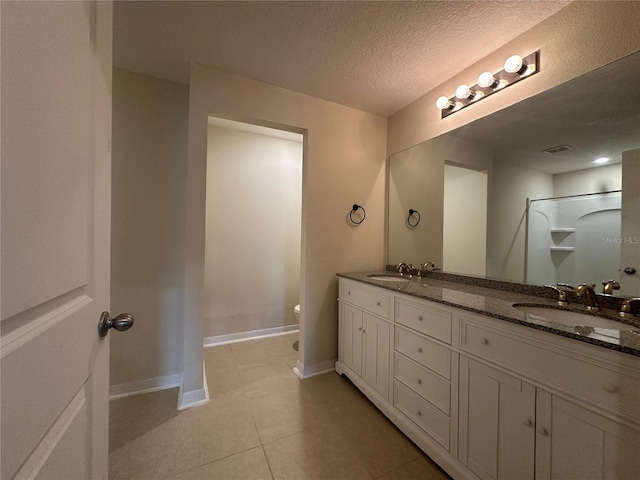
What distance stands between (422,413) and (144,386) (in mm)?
1920

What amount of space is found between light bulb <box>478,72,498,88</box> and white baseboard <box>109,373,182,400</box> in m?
2.95

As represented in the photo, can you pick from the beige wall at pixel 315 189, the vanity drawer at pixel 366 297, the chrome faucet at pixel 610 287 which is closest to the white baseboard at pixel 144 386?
the beige wall at pixel 315 189

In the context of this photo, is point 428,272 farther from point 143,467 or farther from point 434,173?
point 143,467

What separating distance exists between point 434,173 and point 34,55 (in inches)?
86.2

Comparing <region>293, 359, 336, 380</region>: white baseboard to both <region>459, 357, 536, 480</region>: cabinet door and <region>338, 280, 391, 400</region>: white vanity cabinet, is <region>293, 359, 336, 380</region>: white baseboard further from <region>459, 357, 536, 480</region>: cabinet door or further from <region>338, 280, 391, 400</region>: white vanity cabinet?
<region>459, 357, 536, 480</region>: cabinet door

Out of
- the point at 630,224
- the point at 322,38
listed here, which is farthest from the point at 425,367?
the point at 322,38

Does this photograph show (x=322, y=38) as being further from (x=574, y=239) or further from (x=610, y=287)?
(x=610, y=287)

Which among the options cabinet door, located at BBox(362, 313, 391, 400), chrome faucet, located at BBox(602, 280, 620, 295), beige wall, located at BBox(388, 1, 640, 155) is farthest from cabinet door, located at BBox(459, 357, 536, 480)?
beige wall, located at BBox(388, 1, 640, 155)

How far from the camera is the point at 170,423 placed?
4.99 feet

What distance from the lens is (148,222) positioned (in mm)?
1843

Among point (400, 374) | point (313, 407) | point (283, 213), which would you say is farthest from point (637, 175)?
point (283, 213)

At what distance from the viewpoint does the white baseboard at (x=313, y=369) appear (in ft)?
6.75

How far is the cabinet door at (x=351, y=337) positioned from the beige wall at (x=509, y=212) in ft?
3.18

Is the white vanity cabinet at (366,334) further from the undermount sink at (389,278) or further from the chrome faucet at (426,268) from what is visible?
the chrome faucet at (426,268)
